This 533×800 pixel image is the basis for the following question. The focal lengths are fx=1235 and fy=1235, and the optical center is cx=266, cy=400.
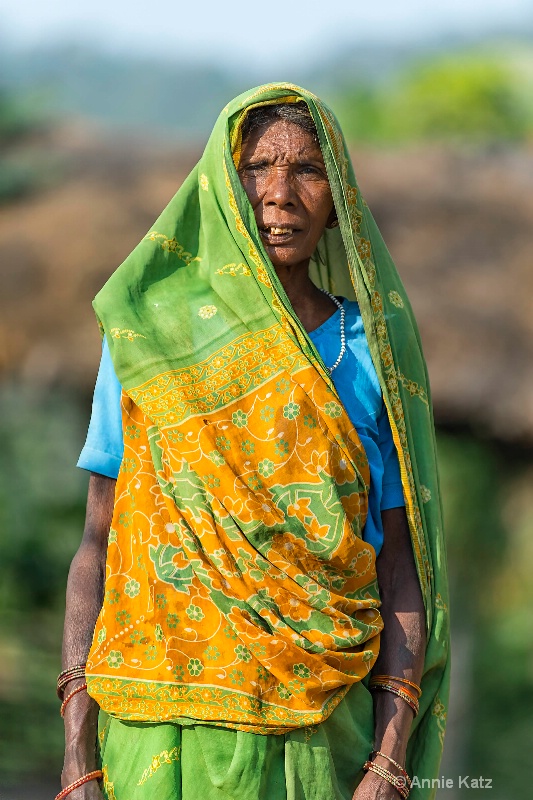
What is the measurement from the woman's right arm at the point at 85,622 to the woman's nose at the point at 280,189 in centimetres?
74

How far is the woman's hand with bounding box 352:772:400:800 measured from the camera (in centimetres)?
264

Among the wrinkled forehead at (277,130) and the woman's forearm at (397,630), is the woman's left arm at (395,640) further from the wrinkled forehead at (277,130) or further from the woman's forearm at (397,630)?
the wrinkled forehead at (277,130)

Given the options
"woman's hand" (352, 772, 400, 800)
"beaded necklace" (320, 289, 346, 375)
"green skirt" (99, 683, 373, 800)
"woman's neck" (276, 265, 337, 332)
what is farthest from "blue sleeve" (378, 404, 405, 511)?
"woman's hand" (352, 772, 400, 800)

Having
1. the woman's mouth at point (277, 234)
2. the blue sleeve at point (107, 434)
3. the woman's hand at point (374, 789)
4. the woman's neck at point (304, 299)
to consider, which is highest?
the woman's mouth at point (277, 234)

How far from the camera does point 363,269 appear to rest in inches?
114

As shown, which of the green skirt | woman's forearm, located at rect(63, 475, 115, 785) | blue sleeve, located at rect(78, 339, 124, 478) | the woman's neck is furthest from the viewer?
the woman's neck

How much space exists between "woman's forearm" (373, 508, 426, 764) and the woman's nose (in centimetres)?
76

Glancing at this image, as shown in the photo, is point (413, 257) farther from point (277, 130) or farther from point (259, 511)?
point (259, 511)

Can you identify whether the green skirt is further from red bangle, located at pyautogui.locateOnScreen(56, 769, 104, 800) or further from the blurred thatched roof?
the blurred thatched roof

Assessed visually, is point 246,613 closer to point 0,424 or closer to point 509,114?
point 0,424

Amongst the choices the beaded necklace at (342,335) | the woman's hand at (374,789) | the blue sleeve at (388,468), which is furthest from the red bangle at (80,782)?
the beaded necklace at (342,335)

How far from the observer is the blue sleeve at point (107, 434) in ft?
9.14

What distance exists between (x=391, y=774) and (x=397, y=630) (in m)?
0.32

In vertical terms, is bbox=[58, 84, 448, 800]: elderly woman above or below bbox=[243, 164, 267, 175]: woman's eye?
below
